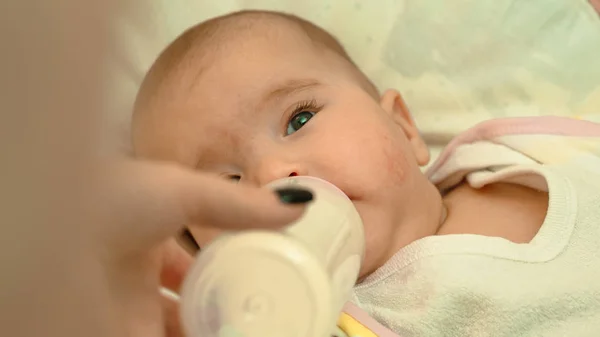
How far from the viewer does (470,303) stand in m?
0.76

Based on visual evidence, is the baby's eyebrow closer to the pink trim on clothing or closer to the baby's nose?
the baby's nose

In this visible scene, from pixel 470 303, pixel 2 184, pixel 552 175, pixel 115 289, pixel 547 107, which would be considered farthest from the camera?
pixel 547 107

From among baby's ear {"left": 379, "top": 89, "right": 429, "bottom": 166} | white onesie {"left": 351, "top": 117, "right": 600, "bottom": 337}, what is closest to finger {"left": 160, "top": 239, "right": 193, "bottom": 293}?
white onesie {"left": 351, "top": 117, "right": 600, "bottom": 337}

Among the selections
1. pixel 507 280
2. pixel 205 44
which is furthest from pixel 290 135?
pixel 507 280

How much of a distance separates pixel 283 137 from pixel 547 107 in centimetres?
53

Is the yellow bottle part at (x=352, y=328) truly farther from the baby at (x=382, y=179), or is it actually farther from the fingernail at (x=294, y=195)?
the fingernail at (x=294, y=195)

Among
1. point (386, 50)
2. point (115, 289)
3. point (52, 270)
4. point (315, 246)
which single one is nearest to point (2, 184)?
point (52, 270)

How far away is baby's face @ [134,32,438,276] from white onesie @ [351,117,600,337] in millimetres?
44

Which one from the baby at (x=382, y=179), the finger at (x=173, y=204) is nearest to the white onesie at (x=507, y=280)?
the baby at (x=382, y=179)

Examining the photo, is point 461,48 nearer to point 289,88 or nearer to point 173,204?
point 289,88

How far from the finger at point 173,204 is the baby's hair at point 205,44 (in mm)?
448

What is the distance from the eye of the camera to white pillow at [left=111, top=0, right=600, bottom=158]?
3.71ft

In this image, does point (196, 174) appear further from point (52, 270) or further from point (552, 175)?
point (552, 175)

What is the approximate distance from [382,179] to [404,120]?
10.5 inches
